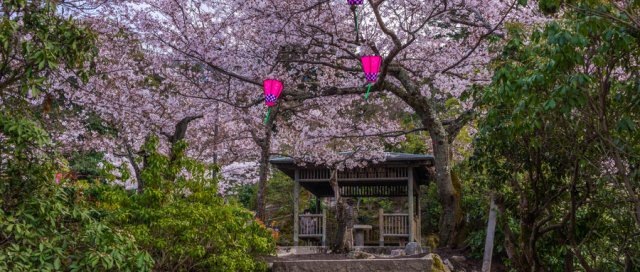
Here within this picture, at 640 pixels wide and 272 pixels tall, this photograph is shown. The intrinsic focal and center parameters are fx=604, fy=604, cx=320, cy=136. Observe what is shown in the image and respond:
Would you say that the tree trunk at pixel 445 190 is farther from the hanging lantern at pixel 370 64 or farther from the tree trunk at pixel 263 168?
the tree trunk at pixel 263 168

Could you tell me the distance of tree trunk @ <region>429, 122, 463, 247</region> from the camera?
29.4 ft

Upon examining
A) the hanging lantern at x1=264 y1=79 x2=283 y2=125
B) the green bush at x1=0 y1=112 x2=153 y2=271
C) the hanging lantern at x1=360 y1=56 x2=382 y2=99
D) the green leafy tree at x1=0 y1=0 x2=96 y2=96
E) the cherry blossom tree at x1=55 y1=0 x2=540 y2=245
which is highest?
the cherry blossom tree at x1=55 y1=0 x2=540 y2=245

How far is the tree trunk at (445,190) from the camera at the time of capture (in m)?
8.97

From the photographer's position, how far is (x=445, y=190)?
930 cm

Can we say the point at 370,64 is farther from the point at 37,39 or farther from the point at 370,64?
the point at 37,39

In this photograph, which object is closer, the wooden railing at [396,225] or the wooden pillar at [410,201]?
the wooden pillar at [410,201]

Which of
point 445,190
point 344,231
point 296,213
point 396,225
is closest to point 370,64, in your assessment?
point 344,231

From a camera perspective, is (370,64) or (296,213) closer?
(370,64)

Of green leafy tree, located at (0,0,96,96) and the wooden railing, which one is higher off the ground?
green leafy tree, located at (0,0,96,96)

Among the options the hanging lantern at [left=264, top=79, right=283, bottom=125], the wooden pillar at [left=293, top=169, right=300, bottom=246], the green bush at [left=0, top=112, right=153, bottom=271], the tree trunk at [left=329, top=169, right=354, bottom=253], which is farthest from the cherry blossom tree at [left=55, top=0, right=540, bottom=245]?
the green bush at [left=0, top=112, right=153, bottom=271]

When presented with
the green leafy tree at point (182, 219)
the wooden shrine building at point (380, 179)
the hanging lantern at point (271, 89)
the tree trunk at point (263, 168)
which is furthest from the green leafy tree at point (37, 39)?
the wooden shrine building at point (380, 179)

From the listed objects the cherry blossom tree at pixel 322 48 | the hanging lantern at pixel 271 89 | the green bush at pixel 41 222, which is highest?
the cherry blossom tree at pixel 322 48

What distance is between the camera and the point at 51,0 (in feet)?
14.1

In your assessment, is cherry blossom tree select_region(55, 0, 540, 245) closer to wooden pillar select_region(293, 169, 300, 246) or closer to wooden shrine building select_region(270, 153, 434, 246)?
wooden shrine building select_region(270, 153, 434, 246)
